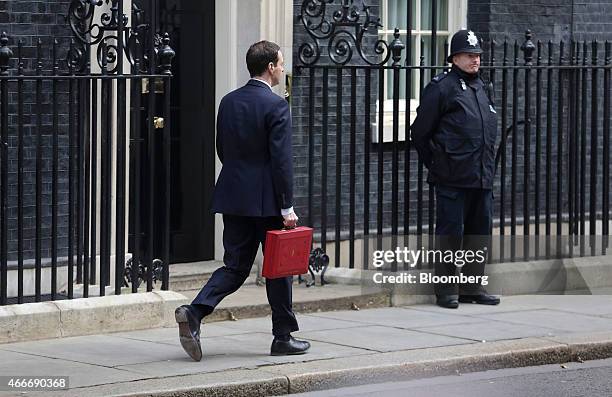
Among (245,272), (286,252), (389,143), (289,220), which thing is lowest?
(245,272)

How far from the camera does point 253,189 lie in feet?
28.1

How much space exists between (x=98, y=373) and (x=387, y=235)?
4.24 m

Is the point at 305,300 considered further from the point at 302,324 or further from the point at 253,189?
the point at 253,189

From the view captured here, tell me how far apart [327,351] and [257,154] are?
1265mm

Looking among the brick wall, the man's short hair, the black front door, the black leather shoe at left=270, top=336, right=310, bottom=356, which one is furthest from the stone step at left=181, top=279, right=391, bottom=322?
the man's short hair

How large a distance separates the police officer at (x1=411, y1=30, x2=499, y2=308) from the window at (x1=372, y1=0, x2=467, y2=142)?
176cm

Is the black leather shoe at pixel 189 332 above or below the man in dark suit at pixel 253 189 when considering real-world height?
below

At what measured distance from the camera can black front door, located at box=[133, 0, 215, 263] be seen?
38.0 feet

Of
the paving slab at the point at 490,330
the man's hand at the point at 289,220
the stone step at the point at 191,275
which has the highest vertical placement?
the man's hand at the point at 289,220

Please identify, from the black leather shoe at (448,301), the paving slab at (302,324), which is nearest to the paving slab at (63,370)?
the paving slab at (302,324)

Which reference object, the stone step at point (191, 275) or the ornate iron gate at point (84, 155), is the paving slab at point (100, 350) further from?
the stone step at point (191, 275)

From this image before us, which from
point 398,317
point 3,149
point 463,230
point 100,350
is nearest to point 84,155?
point 3,149

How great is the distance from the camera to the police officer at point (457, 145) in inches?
422

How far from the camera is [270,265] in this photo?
8.47 meters
